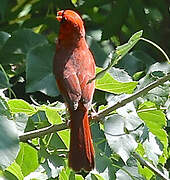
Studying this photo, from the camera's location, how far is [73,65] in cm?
255

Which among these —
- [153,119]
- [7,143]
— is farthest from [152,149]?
[7,143]

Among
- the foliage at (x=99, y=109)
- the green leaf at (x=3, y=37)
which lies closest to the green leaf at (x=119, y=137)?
the foliage at (x=99, y=109)

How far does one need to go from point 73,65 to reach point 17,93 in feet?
1.57

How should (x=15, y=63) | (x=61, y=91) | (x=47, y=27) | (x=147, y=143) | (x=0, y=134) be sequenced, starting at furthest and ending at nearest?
(x=47, y=27) < (x=15, y=63) < (x=61, y=91) < (x=147, y=143) < (x=0, y=134)

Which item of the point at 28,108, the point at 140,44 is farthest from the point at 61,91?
the point at 140,44

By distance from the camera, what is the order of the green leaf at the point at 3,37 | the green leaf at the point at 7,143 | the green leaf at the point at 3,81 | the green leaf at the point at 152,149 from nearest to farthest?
the green leaf at the point at 7,143, the green leaf at the point at 152,149, the green leaf at the point at 3,81, the green leaf at the point at 3,37

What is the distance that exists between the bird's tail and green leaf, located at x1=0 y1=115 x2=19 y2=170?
35cm

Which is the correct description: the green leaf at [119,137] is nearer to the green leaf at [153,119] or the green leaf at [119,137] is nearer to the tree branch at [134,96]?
the tree branch at [134,96]

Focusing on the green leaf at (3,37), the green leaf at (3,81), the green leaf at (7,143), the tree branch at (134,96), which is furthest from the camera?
the green leaf at (3,37)

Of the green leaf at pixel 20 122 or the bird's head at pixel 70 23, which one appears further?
the bird's head at pixel 70 23

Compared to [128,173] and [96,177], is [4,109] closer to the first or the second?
[96,177]

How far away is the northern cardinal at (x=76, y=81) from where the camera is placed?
2076 mm

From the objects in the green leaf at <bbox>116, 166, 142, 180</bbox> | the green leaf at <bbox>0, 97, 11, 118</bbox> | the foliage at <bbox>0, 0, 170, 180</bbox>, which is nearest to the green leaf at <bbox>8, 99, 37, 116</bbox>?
the foliage at <bbox>0, 0, 170, 180</bbox>

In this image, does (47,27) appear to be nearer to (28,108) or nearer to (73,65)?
(73,65)
